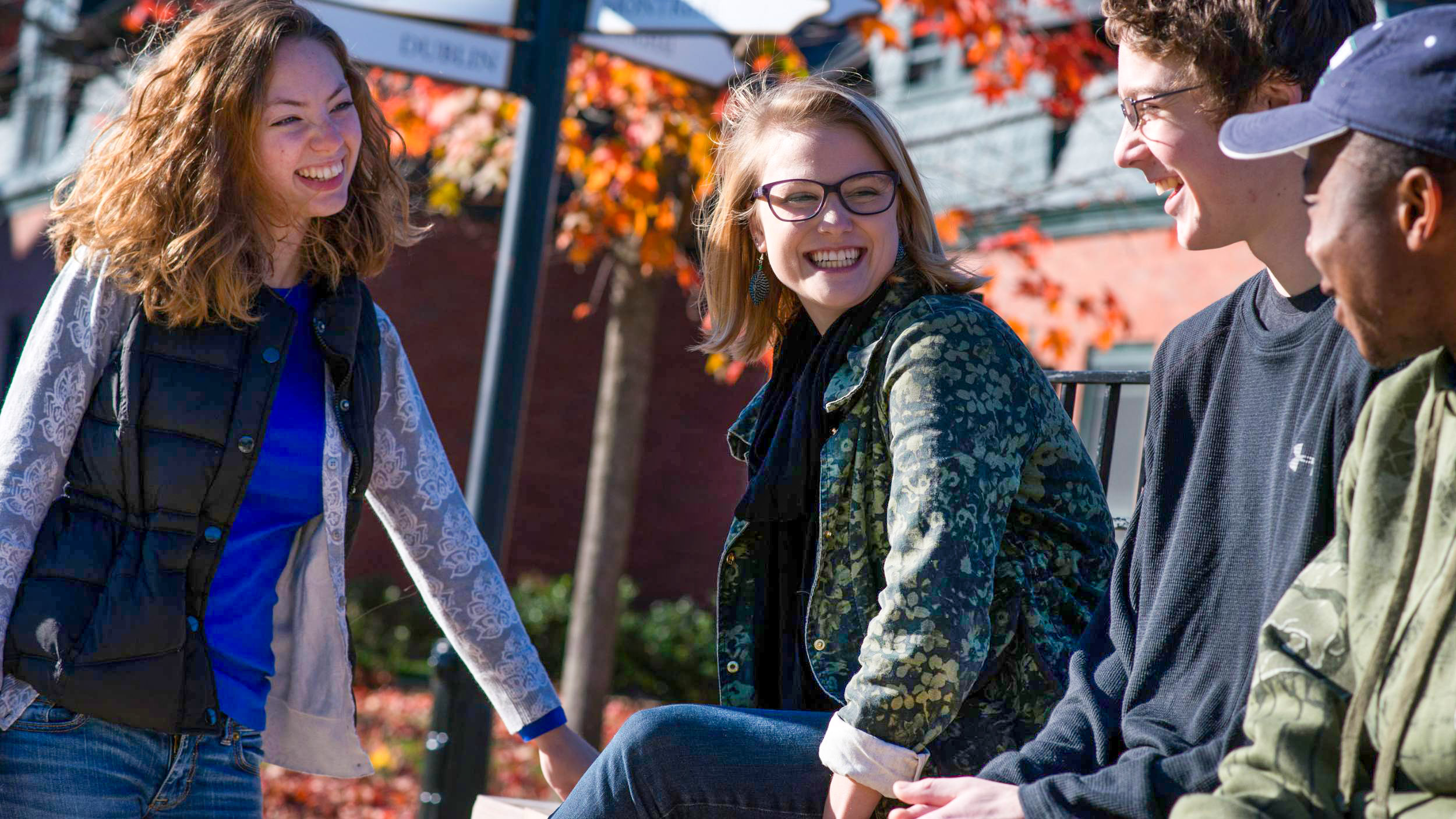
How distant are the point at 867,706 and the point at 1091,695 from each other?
35 centimetres

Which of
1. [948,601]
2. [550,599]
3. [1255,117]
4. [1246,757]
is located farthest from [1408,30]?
[550,599]

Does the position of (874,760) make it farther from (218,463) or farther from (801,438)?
(218,463)

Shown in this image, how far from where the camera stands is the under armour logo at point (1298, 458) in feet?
6.49

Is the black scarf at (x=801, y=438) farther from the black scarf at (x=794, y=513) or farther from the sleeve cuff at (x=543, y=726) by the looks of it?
the sleeve cuff at (x=543, y=726)

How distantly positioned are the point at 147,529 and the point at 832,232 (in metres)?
1.38

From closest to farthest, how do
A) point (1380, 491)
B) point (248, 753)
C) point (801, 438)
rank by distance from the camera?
1. point (1380, 491)
2. point (801, 438)
3. point (248, 753)

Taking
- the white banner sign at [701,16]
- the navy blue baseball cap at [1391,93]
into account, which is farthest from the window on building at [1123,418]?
the navy blue baseball cap at [1391,93]

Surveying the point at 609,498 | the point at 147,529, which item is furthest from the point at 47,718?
the point at 609,498

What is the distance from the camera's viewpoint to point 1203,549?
84.5 inches

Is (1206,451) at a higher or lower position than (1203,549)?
higher

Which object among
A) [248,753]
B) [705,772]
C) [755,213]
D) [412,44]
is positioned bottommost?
[248,753]

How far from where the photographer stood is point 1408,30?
166 centimetres

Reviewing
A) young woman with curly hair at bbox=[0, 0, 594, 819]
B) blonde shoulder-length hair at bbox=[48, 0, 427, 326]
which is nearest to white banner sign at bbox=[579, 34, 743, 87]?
young woman with curly hair at bbox=[0, 0, 594, 819]

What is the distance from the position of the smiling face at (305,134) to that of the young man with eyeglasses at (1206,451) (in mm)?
1583
